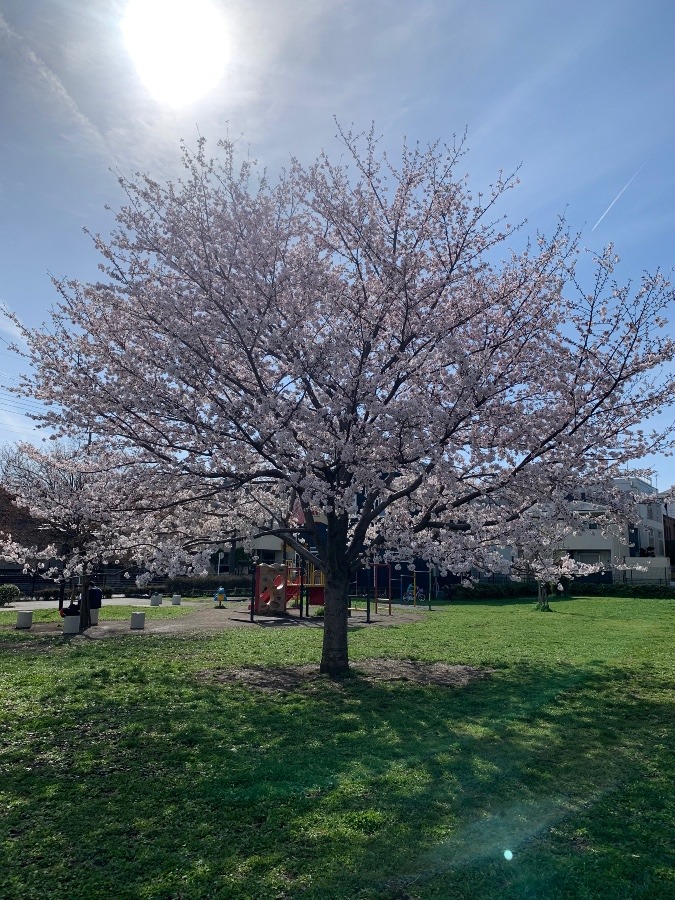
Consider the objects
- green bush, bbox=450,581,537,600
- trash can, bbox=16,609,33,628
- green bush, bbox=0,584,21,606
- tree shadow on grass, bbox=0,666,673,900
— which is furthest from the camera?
green bush, bbox=450,581,537,600

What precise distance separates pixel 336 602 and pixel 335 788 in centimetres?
572

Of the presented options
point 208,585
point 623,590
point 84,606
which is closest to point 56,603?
point 208,585

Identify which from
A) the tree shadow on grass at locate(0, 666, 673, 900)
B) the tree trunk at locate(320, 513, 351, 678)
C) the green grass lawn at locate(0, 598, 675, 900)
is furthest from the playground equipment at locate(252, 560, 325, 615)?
the tree shadow on grass at locate(0, 666, 673, 900)

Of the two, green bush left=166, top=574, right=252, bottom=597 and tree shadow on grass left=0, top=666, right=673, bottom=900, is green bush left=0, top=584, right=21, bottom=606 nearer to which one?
green bush left=166, top=574, right=252, bottom=597

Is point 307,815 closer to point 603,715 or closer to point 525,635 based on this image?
point 603,715

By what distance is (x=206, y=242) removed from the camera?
10.5 m

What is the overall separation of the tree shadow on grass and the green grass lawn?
19 mm

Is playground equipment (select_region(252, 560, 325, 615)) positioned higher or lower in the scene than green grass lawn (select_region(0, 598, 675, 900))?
higher

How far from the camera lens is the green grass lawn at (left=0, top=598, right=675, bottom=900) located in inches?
158

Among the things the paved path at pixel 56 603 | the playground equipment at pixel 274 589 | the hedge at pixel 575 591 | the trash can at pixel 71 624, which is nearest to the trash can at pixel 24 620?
the trash can at pixel 71 624

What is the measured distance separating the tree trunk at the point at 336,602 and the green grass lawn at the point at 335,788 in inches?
24.7

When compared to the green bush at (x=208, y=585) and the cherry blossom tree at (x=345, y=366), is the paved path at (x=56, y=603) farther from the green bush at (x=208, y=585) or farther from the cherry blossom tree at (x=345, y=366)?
the cherry blossom tree at (x=345, y=366)

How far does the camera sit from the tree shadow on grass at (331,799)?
4004mm

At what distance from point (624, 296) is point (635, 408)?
1880mm
